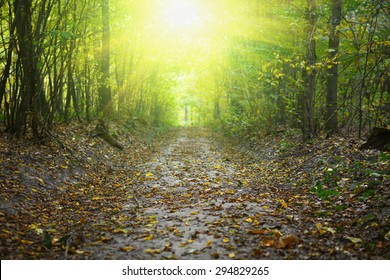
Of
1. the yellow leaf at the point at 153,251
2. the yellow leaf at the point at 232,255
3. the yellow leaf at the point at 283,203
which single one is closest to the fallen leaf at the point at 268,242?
the yellow leaf at the point at 232,255

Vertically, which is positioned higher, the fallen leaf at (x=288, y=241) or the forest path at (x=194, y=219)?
the fallen leaf at (x=288, y=241)

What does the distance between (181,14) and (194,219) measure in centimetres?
1826

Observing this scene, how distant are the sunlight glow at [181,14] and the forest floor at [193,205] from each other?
11.3m

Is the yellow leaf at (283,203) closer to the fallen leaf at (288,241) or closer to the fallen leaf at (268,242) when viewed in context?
the fallen leaf at (288,241)

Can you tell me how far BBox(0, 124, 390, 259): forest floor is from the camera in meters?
5.10

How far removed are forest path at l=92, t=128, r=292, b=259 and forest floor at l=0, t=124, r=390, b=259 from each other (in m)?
0.02

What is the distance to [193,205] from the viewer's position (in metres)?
7.48

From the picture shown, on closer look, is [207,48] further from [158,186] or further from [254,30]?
[158,186]

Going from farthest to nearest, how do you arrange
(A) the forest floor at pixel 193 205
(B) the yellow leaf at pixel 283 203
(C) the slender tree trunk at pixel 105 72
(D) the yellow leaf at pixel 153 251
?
(C) the slender tree trunk at pixel 105 72, (B) the yellow leaf at pixel 283 203, (A) the forest floor at pixel 193 205, (D) the yellow leaf at pixel 153 251

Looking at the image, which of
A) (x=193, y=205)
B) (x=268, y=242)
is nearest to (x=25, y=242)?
(x=193, y=205)

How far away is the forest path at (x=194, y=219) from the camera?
5023mm

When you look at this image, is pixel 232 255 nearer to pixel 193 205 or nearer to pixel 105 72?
pixel 193 205

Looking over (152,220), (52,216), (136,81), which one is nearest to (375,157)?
(152,220)
